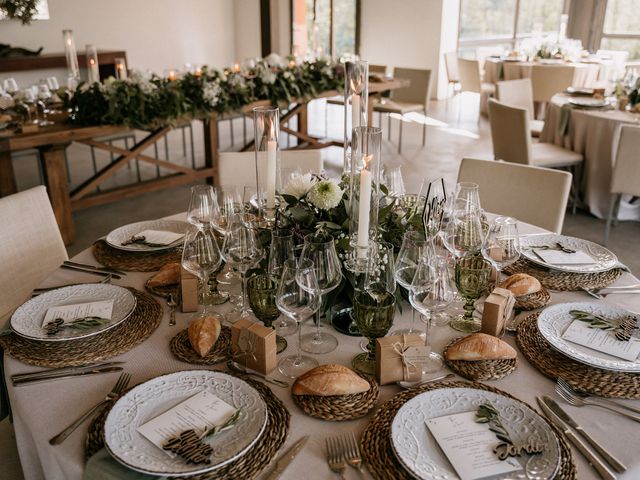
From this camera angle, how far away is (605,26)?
914 cm

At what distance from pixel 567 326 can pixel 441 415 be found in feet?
1.58

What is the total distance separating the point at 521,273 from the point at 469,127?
19.3 ft

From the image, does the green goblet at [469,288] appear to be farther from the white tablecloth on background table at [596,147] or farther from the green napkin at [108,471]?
the white tablecloth on background table at [596,147]

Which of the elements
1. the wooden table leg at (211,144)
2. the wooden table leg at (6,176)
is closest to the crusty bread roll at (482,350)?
the wooden table leg at (6,176)

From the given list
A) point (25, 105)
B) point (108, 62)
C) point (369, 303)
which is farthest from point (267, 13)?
point (369, 303)

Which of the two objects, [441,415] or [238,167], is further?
[238,167]

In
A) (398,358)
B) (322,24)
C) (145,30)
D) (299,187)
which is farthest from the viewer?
(322,24)

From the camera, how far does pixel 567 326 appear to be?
1.38 metres

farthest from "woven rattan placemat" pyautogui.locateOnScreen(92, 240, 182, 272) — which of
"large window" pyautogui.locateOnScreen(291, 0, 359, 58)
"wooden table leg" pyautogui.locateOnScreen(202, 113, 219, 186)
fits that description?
"large window" pyautogui.locateOnScreen(291, 0, 359, 58)

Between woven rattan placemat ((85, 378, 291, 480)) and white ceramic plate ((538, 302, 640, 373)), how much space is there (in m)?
0.63

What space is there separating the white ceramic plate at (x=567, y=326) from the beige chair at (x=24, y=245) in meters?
1.50

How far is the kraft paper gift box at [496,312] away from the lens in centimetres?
134

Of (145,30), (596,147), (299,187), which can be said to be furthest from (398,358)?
(145,30)

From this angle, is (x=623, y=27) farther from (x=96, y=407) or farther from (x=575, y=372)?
(x=96, y=407)
